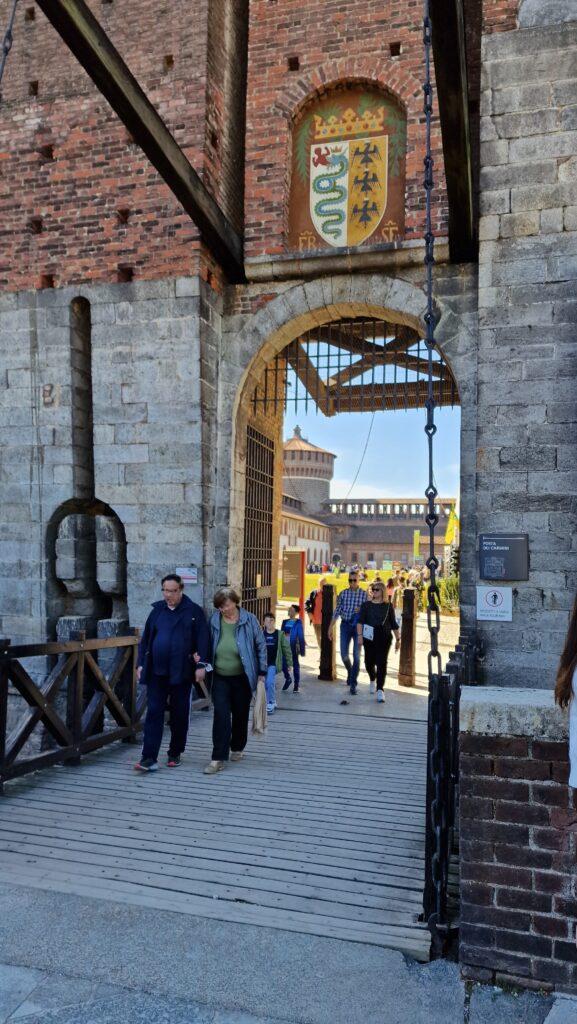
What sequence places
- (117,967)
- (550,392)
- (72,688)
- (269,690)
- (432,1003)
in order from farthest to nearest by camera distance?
(269,690), (550,392), (72,688), (117,967), (432,1003)

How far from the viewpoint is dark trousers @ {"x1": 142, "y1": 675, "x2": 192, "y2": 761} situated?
526cm

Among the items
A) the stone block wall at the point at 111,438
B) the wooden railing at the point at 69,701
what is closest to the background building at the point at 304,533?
the stone block wall at the point at 111,438

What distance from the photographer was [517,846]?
2.65 meters

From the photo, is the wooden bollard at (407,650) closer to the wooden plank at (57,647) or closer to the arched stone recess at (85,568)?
the arched stone recess at (85,568)

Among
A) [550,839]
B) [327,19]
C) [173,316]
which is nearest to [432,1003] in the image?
[550,839]

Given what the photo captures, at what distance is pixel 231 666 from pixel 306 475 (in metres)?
66.9

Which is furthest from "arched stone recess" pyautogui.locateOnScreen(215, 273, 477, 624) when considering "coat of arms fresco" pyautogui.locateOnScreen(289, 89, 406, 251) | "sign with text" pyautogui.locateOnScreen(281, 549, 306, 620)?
"sign with text" pyautogui.locateOnScreen(281, 549, 306, 620)

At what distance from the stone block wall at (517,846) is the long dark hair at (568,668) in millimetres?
327

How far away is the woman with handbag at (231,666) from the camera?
5332 millimetres

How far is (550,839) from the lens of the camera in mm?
2621

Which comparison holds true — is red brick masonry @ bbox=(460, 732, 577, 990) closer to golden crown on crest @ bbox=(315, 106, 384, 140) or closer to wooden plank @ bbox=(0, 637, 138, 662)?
wooden plank @ bbox=(0, 637, 138, 662)

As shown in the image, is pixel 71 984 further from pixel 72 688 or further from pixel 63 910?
pixel 72 688

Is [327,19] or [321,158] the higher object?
[327,19]

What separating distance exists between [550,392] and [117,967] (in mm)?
5816
